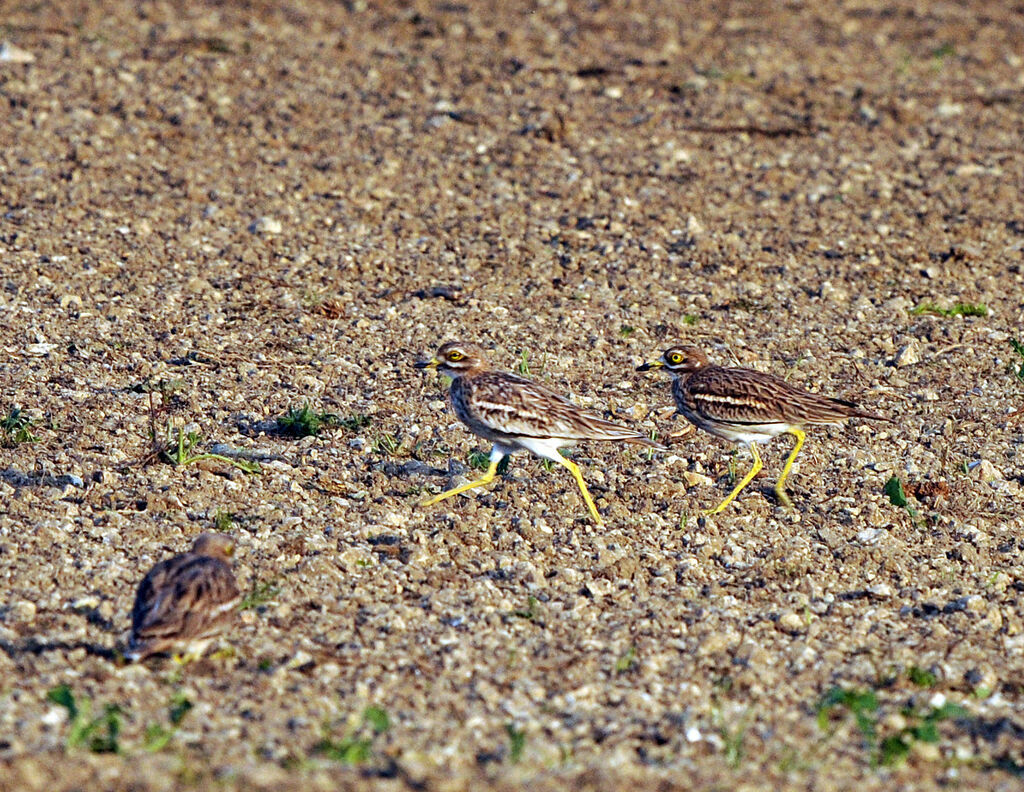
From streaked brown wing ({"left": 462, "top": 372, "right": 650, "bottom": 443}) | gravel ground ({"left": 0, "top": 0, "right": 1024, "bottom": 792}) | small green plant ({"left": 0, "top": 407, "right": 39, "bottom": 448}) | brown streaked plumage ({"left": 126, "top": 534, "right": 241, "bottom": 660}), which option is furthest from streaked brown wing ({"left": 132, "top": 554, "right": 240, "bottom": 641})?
small green plant ({"left": 0, "top": 407, "right": 39, "bottom": 448})

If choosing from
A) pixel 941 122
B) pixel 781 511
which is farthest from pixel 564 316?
pixel 941 122

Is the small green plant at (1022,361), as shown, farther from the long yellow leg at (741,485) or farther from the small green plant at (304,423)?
the small green plant at (304,423)

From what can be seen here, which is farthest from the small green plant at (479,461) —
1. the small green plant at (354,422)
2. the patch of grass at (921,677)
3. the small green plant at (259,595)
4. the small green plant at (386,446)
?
the patch of grass at (921,677)

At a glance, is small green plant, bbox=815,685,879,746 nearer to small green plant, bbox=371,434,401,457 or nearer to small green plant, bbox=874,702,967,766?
small green plant, bbox=874,702,967,766

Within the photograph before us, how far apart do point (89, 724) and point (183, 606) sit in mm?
756

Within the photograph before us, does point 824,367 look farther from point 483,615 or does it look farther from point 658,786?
point 658,786

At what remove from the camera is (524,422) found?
833 cm

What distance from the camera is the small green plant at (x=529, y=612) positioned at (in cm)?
717

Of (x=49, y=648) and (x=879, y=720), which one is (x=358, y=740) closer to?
(x=49, y=648)

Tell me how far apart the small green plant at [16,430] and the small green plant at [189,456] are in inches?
32.1

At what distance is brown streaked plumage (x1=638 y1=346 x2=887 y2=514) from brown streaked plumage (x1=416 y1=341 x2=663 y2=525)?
1.48 feet

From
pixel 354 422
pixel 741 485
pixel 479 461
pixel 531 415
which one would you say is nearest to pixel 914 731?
pixel 741 485

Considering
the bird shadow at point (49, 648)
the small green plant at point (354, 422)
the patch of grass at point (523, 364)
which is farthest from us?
the patch of grass at point (523, 364)

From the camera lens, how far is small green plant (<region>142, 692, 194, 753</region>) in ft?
18.3
